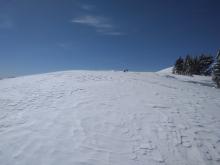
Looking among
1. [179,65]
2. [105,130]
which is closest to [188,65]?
[179,65]

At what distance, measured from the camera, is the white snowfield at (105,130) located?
4391mm

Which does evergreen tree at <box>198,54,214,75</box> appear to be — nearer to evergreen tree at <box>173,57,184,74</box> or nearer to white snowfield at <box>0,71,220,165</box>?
evergreen tree at <box>173,57,184,74</box>

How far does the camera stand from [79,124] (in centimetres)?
588

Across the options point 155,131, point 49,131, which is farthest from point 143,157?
point 49,131

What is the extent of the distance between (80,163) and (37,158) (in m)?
1.14

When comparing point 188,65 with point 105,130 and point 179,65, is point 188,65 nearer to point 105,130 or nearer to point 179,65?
point 179,65

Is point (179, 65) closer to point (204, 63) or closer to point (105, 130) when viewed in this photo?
point (204, 63)

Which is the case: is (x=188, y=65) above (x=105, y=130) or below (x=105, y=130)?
above

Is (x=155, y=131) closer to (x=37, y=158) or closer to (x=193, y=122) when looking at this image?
(x=193, y=122)

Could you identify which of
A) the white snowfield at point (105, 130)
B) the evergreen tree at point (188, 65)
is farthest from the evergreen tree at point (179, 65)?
the white snowfield at point (105, 130)

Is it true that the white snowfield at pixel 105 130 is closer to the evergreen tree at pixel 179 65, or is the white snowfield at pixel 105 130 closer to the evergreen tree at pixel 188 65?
the evergreen tree at pixel 188 65

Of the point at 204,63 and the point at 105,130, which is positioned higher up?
the point at 204,63

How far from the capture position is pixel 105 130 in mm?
5617

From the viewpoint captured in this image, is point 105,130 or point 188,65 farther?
point 188,65
